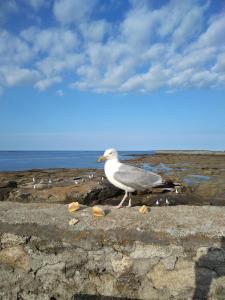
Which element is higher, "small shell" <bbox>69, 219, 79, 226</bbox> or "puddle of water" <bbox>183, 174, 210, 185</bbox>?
"small shell" <bbox>69, 219, 79, 226</bbox>

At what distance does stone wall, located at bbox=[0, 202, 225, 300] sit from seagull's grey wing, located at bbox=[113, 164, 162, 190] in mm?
1241

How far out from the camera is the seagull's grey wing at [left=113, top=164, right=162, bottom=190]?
5.44 m

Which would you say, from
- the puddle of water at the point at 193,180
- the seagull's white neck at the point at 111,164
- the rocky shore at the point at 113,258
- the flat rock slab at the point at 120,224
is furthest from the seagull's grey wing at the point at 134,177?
the puddle of water at the point at 193,180

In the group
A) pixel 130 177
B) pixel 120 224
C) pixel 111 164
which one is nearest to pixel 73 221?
pixel 120 224

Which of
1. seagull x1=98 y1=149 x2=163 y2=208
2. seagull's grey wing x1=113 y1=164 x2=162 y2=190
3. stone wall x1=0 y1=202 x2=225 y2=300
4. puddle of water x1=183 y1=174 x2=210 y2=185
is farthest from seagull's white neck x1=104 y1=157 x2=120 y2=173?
puddle of water x1=183 y1=174 x2=210 y2=185

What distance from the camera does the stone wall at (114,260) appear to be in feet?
12.1

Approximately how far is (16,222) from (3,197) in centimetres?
885

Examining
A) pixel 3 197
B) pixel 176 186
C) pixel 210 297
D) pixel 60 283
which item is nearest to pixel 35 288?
pixel 60 283

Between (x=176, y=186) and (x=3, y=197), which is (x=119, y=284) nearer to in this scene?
(x=3, y=197)

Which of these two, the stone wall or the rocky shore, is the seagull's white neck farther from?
the stone wall

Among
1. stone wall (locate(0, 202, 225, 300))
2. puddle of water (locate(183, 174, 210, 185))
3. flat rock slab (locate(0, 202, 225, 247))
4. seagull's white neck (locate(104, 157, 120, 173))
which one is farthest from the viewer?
puddle of water (locate(183, 174, 210, 185))

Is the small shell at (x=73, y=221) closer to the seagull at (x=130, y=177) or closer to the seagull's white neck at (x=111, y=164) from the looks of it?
the seagull at (x=130, y=177)

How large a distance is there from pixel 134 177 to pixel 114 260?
6.20 ft

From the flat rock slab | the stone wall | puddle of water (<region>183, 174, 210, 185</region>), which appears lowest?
puddle of water (<region>183, 174, 210, 185</region>)
